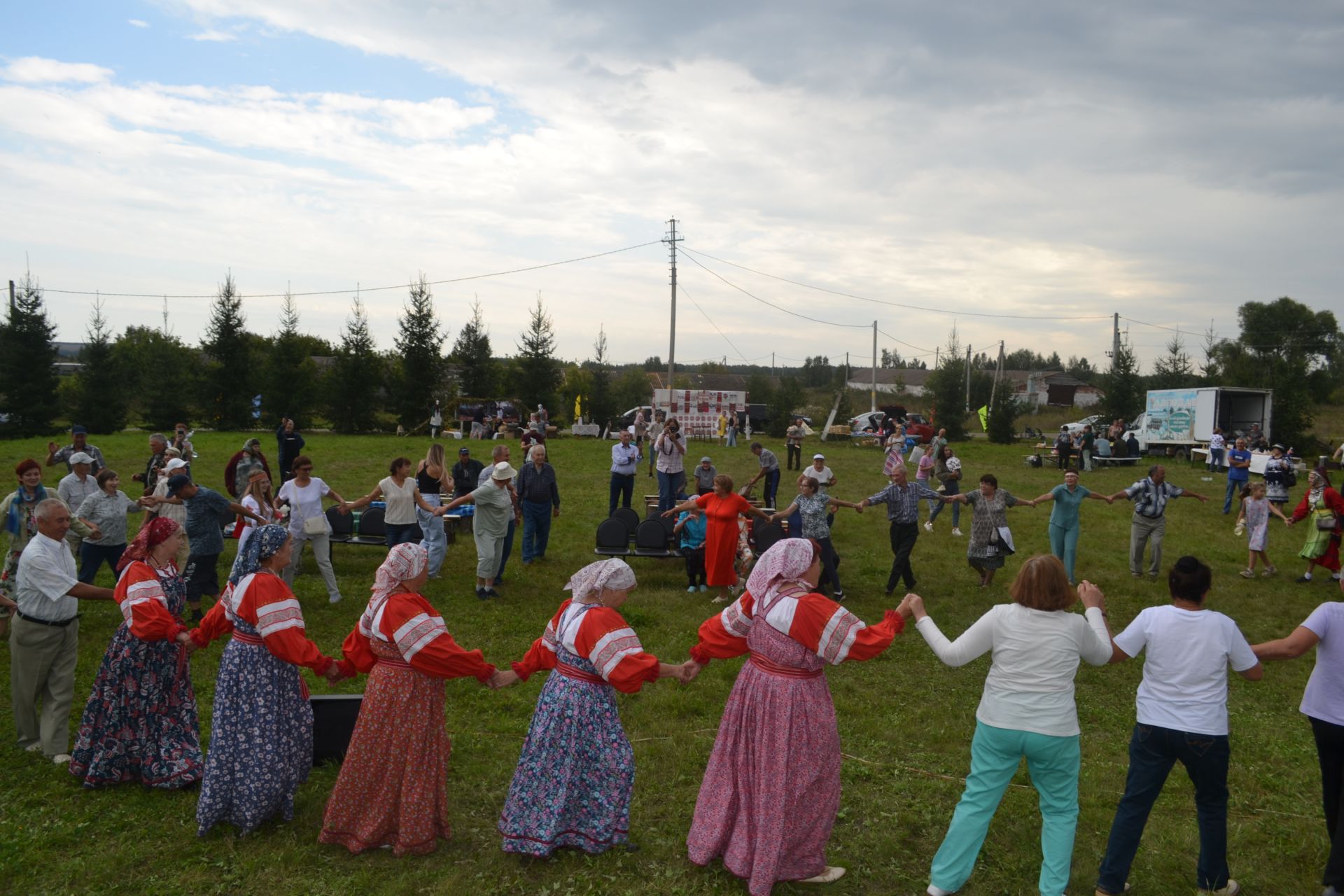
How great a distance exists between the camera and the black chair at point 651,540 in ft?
38.0

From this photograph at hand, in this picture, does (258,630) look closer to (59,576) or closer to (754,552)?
(59,576)

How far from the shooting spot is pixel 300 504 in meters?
9.80

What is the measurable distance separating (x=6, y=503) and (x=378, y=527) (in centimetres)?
435

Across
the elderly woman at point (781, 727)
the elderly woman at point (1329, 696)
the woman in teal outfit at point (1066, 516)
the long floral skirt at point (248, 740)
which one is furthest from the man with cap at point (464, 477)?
the elderly woman at point (1329, 696)

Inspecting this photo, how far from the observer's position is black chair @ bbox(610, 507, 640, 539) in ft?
40.2

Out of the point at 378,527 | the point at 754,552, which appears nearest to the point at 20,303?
the point at 378,527

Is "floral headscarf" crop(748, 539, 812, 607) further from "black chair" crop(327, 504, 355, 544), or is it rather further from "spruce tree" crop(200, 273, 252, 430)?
"spruce tree" crop(200, 273, 252, 430)

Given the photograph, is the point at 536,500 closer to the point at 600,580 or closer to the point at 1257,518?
the point at 600,580

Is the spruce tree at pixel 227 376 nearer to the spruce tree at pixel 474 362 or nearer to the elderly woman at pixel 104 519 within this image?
the spruce tree at pixel 474 362

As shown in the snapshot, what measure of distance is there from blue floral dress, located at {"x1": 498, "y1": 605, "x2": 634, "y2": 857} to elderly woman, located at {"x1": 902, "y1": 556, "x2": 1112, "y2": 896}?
174 cm

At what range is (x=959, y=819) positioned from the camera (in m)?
4.33

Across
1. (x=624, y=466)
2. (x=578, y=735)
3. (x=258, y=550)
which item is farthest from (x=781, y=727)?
(x=624, y=466)

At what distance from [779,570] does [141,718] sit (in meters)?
4.21

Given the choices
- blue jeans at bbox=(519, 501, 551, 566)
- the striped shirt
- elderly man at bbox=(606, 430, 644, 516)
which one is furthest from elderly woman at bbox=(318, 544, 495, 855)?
the striped shirt
